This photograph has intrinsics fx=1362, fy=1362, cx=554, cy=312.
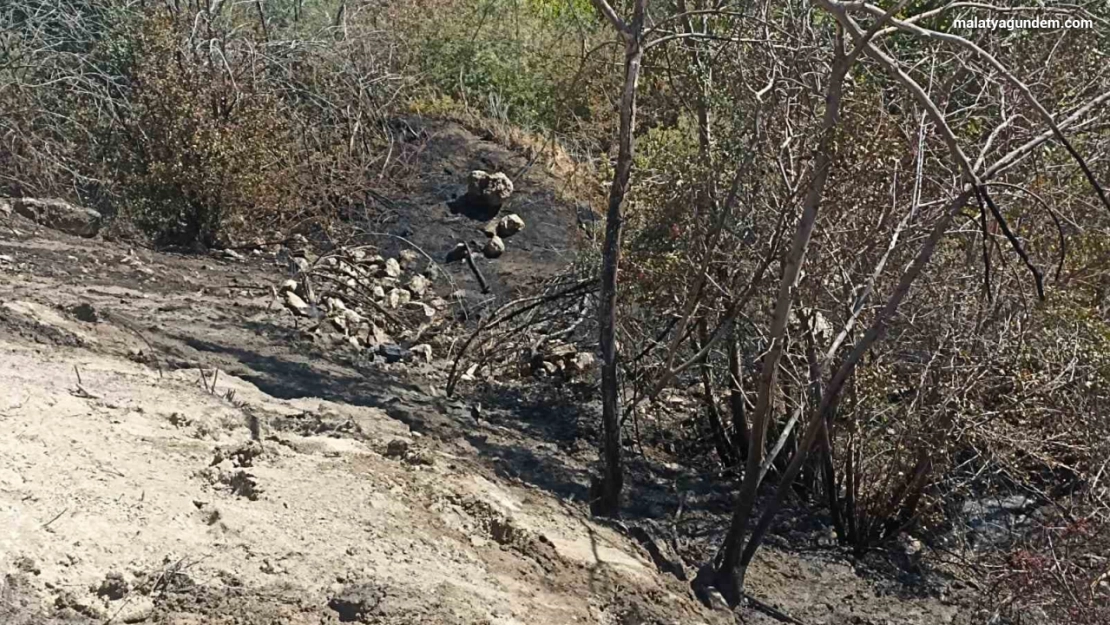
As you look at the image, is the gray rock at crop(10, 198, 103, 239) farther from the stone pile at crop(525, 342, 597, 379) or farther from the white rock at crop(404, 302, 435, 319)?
the stone pile at crop(525, 342, 597, 379)

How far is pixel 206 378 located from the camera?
5367 mm

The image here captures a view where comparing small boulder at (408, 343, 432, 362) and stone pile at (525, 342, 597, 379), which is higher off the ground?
stone pile at (525, 342, 597, 379)

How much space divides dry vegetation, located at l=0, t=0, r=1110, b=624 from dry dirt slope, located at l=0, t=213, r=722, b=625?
2.87 feet

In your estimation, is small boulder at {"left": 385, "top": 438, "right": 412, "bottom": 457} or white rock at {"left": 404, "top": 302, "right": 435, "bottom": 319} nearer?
small boulder at {"left": 385, "top": 438, "right": 412, "bottom": 457}

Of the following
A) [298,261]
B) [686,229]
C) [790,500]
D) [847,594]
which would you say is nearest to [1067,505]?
[847,594]

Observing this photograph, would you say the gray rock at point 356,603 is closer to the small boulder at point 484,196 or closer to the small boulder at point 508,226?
the small boulder at point 508,226

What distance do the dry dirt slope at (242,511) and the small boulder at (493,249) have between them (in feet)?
12.5

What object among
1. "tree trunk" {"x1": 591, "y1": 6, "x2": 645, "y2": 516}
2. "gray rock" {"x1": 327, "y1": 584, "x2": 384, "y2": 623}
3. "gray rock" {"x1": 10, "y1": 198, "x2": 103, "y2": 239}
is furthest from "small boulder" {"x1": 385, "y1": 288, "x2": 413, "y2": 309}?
"gray rock" {"x1": 327, "y1": 584, "x2": 384, "y2": 623}

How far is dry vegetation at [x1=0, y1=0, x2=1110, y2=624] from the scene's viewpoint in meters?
5.03

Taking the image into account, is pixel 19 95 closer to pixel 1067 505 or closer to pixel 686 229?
pixel 686 229

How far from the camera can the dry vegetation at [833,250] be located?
5031 mm

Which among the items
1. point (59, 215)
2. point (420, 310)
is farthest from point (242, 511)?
point (59, 215)

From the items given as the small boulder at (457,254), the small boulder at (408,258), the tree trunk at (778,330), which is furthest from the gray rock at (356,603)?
the small boulder at (457,254)

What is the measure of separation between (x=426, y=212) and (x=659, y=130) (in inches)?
153
